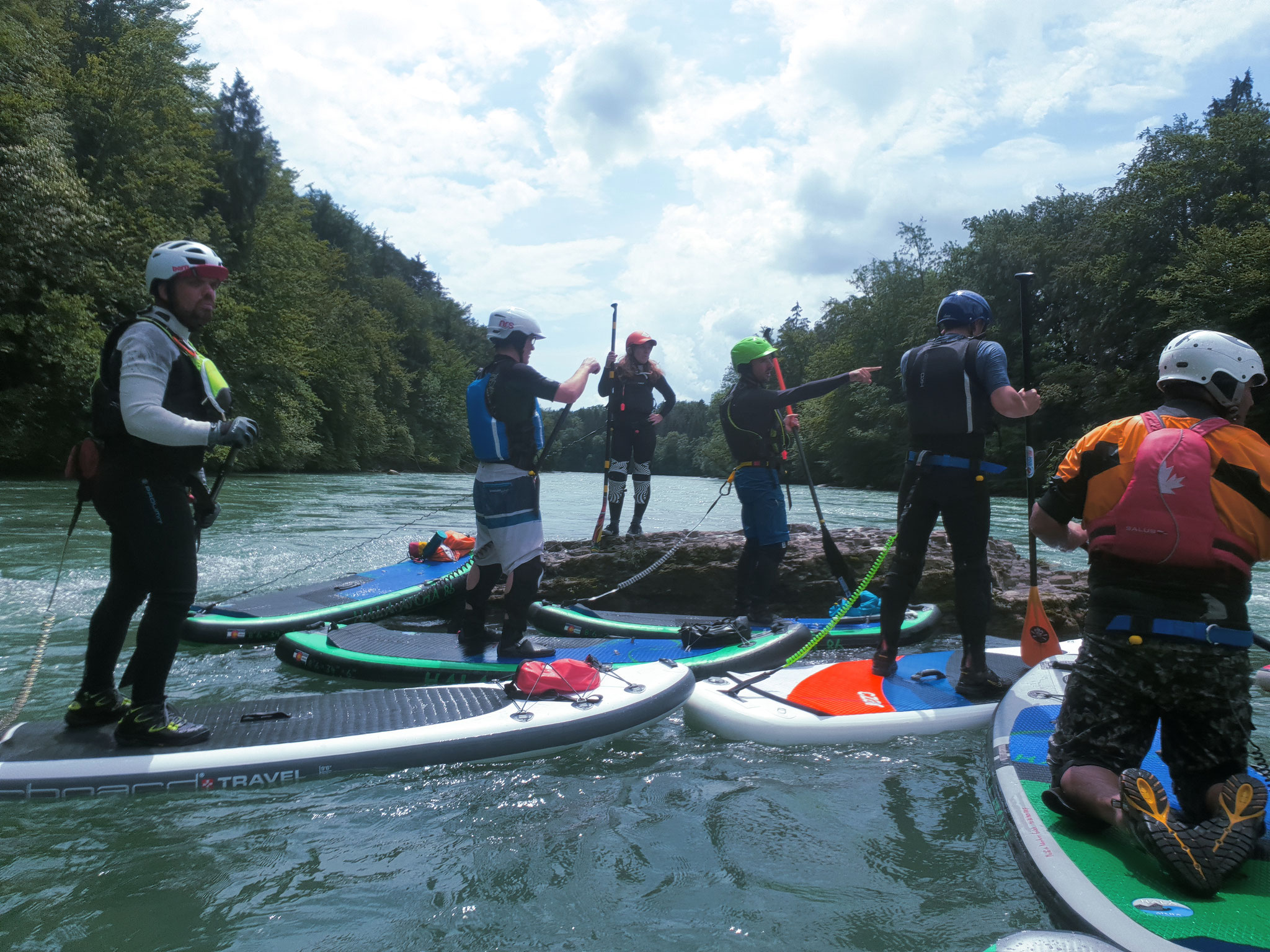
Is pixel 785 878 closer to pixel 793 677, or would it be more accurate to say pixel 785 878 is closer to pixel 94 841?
pixel 793 677

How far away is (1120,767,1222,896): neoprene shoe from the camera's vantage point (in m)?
1.95

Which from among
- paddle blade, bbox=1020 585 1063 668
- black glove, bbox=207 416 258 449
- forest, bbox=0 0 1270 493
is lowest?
paddle blade, bbox=1020 585 1063 668

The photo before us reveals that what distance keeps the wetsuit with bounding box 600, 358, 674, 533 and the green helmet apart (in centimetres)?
266

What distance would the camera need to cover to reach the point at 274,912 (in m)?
2.18

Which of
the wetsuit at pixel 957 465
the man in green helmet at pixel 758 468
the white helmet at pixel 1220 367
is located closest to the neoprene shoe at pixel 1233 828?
the white helmet at pixel 1220 367

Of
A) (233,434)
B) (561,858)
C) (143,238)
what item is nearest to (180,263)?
(233,434)

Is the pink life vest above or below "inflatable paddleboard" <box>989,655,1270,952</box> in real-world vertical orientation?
above

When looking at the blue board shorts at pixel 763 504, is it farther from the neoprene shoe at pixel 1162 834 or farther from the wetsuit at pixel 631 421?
the neoprene shoe at pixel 1162 834

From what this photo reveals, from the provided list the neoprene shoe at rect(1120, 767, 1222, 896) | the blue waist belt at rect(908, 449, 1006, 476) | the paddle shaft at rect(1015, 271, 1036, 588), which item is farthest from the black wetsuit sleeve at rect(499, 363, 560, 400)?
the neoprene shoe at rect(1120, 767, 1222, 896)

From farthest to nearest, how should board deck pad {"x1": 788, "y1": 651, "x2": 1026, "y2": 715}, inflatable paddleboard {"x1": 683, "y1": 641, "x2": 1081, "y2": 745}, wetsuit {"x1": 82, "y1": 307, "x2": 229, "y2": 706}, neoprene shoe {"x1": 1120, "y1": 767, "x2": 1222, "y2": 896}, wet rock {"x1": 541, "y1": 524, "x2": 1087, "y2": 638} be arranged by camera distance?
wet rock {"x1": 541, "y1": 524, "x2": 1087, "y2": 638}
board deck pad {"x1": 788, "y1": 651, "x2": 1026, "y2": 715}
inflatable paddleboard {"x1": 683, "y1": 641, "x2": 1081, "y2": 745}
wetsuit {"x1": 82, "y1": 307, "x2": 229, "y2": 706}
neoprene shoe {"x1": 1120, "y1": 767, "x2": 1222, "y2": 896}

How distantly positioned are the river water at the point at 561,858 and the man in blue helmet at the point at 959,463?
2.20 ft

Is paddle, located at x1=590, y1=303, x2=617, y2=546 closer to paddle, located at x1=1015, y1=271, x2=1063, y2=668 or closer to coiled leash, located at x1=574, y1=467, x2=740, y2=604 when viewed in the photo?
coiled leash, located at x1=574, y1=467, x2=740, y2=604

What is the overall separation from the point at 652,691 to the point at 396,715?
1161 mm

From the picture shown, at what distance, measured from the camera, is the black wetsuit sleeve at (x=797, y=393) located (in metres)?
4.69
